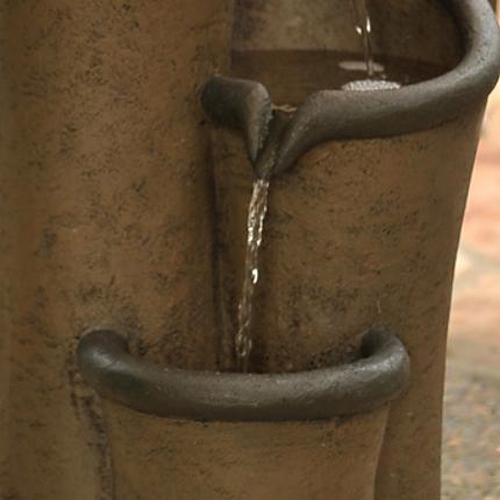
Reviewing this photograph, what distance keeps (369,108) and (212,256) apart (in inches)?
10.2

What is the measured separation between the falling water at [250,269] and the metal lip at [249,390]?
6.3 inches

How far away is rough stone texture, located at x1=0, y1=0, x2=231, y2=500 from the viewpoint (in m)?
1.58

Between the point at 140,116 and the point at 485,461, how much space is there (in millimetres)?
987

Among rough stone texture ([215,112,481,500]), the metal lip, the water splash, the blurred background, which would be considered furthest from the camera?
the blurred background

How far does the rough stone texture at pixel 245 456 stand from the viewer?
1.53 meters

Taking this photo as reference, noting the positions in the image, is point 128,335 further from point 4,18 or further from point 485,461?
point 485,461

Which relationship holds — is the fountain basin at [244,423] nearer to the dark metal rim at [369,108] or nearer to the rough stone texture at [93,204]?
the rough stone texture at [93,204]

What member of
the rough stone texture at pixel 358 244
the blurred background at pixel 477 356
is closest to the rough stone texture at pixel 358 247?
the rough stone texture at pixel 358 244

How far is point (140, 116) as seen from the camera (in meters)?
1.60

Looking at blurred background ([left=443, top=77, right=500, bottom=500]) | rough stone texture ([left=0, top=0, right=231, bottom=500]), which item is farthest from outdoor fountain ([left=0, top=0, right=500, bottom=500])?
blurred background ([left=443, top=77, right=500, bottom=500])

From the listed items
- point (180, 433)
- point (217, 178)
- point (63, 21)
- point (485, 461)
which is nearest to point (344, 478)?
point (180, 433)

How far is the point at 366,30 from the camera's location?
1.80 m

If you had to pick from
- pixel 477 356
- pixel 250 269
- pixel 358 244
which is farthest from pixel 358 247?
pixel 477 356

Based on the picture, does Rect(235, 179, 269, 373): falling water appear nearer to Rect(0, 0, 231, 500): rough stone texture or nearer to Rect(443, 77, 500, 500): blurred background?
Rect(0, 0, 231, 500): rough stone texture
